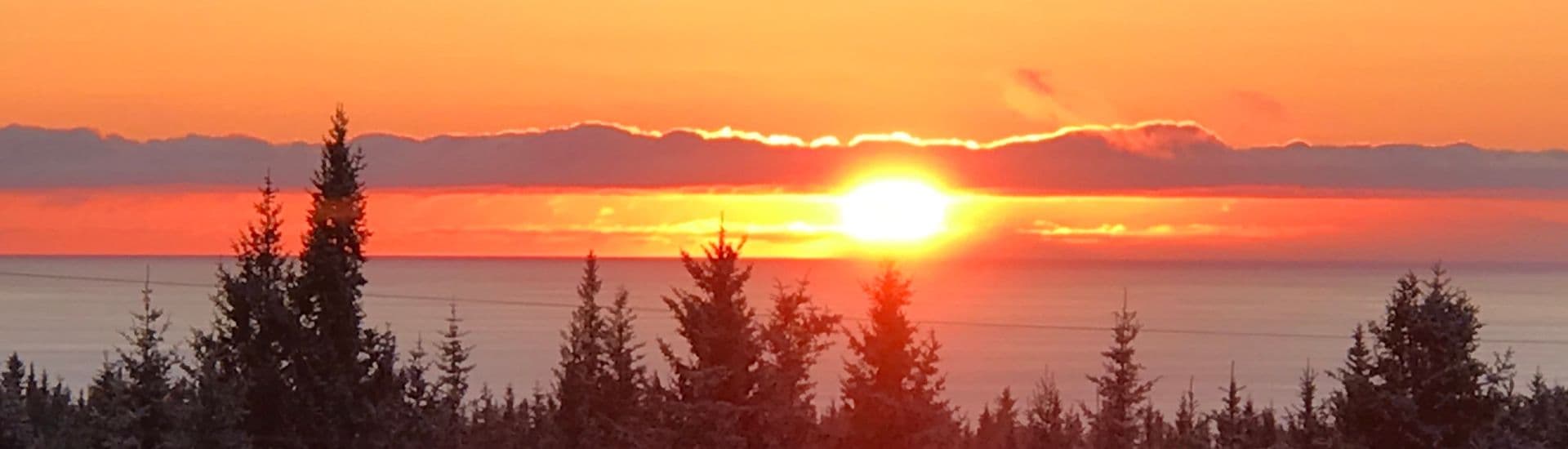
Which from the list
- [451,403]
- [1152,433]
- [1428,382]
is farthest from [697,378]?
[1152,433]

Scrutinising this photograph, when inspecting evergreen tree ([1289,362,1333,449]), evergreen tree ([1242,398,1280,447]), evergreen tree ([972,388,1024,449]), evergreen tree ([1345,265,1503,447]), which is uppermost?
evergreen tree ([1345,265,1503,447])

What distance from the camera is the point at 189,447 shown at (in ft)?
86.0

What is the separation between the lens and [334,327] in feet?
92.6

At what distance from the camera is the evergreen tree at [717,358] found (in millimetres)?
28688

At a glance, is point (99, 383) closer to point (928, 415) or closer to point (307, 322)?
point (307, 322)

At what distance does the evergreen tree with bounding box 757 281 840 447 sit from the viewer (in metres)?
29.0

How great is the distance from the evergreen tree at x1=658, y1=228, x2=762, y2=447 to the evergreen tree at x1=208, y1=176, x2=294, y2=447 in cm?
603

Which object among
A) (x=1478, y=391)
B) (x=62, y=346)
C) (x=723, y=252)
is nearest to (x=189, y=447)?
(x=723, y=252)

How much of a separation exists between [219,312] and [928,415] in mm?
12127

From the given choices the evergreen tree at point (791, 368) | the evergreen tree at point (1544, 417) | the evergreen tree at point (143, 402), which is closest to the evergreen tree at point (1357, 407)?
the evergreen tree at point (1544, 417)

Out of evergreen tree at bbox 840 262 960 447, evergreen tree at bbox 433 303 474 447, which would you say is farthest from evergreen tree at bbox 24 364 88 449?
evergreen tree at bbox 840 262 960 447

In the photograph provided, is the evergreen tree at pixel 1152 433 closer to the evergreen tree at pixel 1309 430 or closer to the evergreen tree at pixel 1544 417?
the evergreen tree at pixel 1309 430

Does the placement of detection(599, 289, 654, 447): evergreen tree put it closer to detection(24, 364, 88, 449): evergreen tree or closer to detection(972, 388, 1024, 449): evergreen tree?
detection(24, 364, 88, 449): evergreen tree

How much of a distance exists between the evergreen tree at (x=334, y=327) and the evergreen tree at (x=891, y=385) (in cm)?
773
